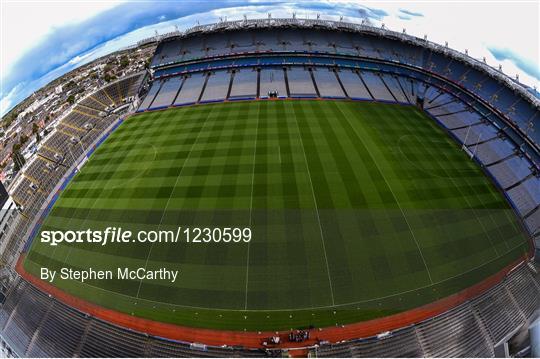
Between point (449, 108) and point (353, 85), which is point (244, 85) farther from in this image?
point (449, 108)

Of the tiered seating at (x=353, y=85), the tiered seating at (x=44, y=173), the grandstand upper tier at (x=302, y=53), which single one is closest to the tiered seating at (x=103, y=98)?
the grandstand upper tier at (x=302, y=53)

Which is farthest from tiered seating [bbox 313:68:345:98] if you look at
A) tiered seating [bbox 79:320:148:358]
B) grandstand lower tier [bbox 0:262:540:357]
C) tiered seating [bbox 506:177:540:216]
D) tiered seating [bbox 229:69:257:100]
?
tiered seating [bbox 79:320:148:358]

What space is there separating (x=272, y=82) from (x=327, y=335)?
3433cm

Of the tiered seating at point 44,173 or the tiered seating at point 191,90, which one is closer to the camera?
the tiered seating at point 44,173

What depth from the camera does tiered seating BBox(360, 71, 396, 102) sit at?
39094 millimetres

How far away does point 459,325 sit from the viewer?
17016mm

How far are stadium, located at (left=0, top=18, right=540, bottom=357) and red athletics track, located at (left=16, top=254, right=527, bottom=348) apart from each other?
12 centimetres

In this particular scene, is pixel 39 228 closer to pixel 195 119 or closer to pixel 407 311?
pixel 195 119

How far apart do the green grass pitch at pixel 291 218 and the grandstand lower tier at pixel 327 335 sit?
2.98ft

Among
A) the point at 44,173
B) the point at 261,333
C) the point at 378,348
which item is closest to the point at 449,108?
the point at 378,348

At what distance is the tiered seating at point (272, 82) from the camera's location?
38875 mm

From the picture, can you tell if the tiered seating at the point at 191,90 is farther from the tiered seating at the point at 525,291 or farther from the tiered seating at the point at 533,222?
the tiered seating at the point at 533,222

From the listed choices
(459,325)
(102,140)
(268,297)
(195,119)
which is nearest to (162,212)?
(268,297)

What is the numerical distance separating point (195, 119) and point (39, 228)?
19784 mm
